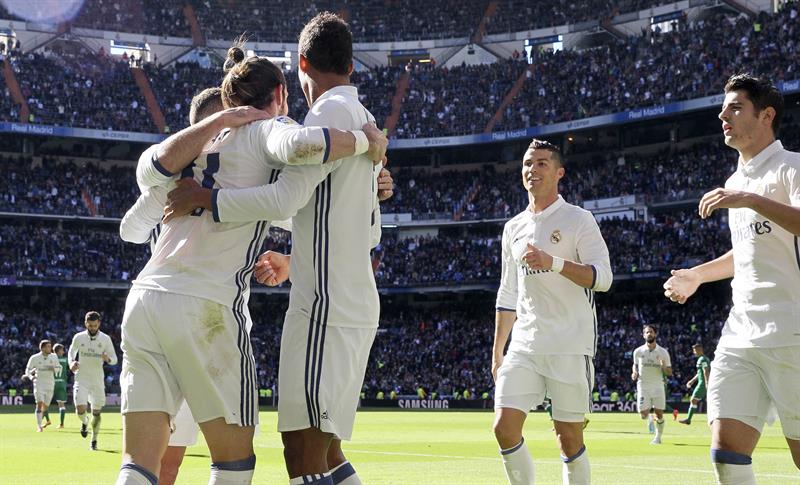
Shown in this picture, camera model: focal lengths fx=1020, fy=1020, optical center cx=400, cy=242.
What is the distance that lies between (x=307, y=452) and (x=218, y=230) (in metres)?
1.27

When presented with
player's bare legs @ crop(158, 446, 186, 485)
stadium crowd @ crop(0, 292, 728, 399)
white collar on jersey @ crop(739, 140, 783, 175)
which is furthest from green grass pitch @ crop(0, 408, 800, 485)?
stadium crowd @ crop(0, 292, 728, 399)

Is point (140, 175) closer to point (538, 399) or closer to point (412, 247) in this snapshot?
point (538, 399)

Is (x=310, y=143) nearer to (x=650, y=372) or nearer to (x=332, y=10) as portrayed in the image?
(x=650, y=372)

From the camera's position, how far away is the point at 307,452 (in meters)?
5.39

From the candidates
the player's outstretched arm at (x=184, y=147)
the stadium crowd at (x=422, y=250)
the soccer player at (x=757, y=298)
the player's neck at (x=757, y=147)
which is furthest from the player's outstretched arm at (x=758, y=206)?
the stadium crowd at (x=422, y=250)

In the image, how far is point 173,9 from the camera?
6994 centimetres

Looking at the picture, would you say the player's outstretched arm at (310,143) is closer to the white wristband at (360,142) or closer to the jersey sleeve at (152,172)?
the white wristband at (360,142)

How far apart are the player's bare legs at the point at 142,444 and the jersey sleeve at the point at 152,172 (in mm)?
1242

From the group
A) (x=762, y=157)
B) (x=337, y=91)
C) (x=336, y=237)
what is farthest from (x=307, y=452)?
(x=762, y=157)

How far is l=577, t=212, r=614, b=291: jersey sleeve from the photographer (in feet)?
28.9

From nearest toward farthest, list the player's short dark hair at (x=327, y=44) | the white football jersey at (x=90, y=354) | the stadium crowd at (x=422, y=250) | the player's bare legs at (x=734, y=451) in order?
the player's short dark hair at (x=327, y=44) → the player's bare legs at (x=734, y=451) → the white football jersey at (x=90, y=354) → the stadium crowd at (x=422, y=250)

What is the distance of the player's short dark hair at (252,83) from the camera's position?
5742 millimetres

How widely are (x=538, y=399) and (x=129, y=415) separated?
4.56 meters

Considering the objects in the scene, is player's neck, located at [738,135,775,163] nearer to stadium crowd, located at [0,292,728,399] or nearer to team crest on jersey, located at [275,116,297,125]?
team crest on jersey, located at [275,116,297,125]
